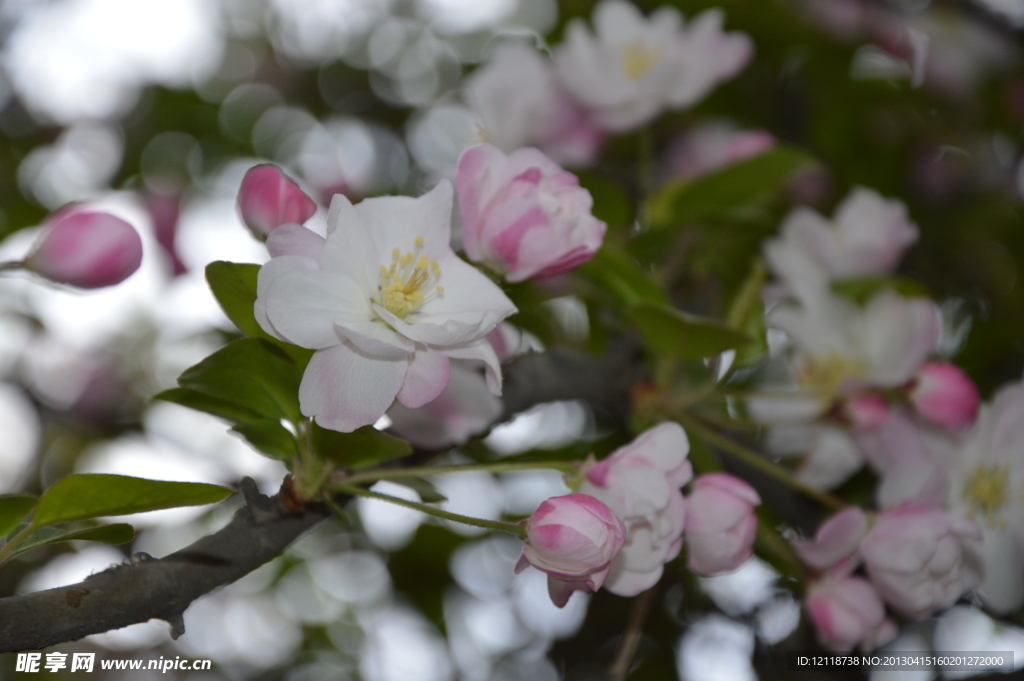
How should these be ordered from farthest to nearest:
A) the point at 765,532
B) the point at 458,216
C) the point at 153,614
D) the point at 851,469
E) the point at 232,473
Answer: the point at 232,473 < the point at 851,469 < the point at 765,532 < the point at 458,216 < the point at 153,614

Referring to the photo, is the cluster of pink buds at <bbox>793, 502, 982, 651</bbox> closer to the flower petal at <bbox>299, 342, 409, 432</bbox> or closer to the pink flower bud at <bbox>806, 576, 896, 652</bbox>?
the pink flower bud at <bbox>806, 576, 896, 652</bbox>

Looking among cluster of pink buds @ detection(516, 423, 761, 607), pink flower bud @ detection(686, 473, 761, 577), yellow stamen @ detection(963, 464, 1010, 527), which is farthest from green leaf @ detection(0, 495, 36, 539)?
yellow stamen @ detection(963, 464, 1010, 527)

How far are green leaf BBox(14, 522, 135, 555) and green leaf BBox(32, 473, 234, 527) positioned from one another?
0.04 ft

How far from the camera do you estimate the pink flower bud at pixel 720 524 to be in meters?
0.66

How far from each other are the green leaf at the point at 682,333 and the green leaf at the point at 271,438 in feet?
1.11

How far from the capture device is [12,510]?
0.54 meters

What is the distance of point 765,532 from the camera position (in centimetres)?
82

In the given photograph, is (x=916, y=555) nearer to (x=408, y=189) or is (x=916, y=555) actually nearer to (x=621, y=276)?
(x=621, y=276)

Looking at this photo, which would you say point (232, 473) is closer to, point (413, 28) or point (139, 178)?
point (139, 178)

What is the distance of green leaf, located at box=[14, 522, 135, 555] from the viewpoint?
0.53m

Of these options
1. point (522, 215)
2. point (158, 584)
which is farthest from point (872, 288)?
point (158, 584)

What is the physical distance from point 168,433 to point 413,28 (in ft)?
3.77

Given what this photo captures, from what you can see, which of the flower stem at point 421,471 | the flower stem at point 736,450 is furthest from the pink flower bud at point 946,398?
the flower stem at point 421,471

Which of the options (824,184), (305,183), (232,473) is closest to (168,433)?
(232,473)
